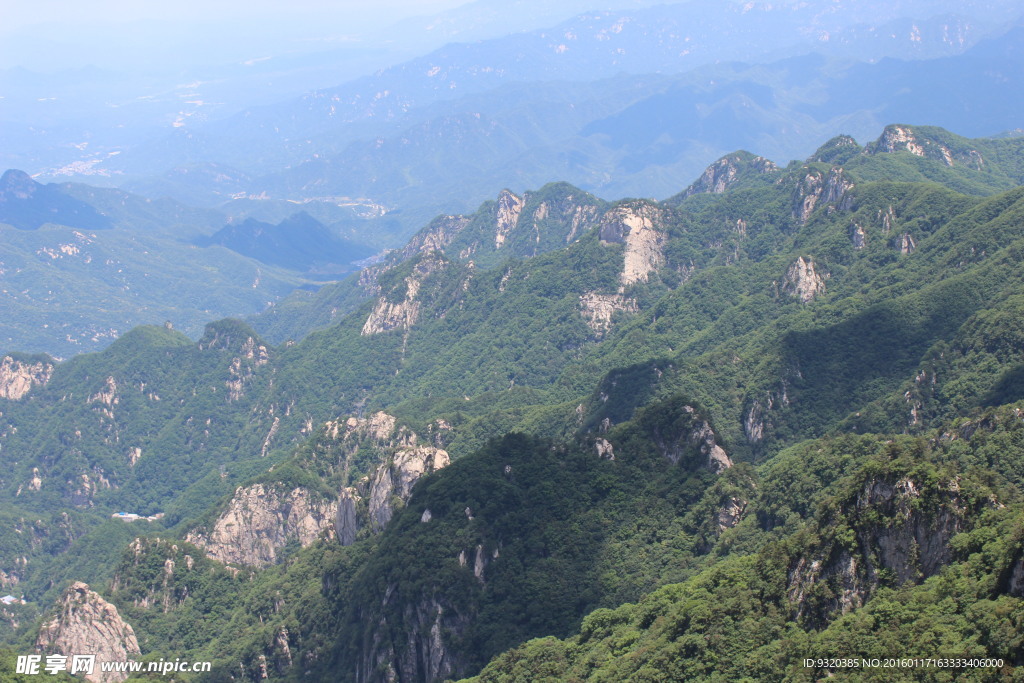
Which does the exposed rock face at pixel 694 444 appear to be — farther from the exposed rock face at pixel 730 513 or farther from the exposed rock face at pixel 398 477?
the exposed rock face at pixel 398 477

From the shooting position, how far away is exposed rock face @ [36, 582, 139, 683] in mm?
107812

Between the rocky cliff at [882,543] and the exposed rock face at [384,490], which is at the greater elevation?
the rocky cliff at [882,543]

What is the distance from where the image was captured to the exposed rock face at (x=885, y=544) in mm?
59656

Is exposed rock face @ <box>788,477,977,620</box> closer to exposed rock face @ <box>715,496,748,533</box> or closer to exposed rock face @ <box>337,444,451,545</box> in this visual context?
exposed rock face @ <box>715,496,748,533</box>

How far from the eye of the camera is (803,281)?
176000mm

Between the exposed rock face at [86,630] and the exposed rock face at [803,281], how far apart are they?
4576 inches

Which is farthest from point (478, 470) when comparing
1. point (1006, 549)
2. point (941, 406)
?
point (1006, 549)

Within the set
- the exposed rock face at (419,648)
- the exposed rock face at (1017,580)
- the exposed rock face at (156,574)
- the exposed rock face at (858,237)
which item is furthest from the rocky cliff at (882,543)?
the exposed rock face at (858,237)

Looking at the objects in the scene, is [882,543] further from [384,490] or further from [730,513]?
[384,490]

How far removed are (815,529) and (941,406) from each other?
177 ft

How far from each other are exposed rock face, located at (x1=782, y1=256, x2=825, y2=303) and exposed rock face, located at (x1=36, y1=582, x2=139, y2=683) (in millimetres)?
116237

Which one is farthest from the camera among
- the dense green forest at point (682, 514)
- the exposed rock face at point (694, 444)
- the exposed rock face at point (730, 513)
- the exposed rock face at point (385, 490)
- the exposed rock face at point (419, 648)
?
the exposed rock face at point (385, 490)

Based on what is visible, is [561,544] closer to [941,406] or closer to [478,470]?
[478,470]

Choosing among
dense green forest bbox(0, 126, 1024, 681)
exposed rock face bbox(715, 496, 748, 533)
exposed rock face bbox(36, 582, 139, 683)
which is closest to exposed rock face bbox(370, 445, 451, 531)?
dense green forest bbox(0, 126, 1024, 681)
